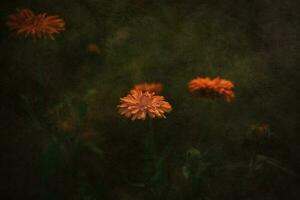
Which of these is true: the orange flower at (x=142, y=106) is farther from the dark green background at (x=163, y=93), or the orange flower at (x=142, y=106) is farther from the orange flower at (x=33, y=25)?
the orange flower at (x=33, y=25)

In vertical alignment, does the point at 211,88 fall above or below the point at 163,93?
below

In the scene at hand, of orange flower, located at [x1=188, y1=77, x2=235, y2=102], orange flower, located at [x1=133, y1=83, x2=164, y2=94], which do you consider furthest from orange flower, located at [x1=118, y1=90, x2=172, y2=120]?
orange flower, located at [x1=133, y1=83, x2=164, y2=94]

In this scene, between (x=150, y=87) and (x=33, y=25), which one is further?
(x=150, y=87)

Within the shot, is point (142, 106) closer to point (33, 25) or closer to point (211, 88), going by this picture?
point (211, 88)

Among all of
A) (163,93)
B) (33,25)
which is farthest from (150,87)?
(33,25)

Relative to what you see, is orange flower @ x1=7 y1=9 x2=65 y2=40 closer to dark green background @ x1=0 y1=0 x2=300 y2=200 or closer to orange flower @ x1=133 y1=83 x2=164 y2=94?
dark green background @ x1=0 y1=0 x2=300 y2=200

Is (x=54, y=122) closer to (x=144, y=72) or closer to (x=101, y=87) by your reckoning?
(x=101, y=87)
